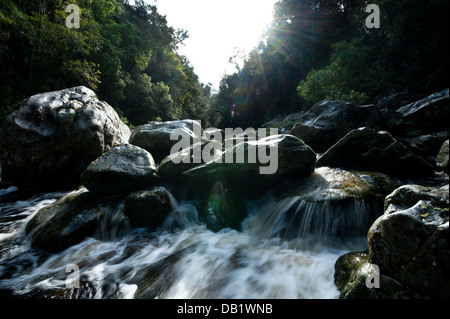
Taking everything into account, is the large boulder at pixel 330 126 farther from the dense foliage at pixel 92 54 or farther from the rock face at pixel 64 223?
the dense foliage at pixel 92 54

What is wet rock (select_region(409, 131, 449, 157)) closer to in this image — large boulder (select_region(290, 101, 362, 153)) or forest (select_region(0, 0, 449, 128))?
large boulder (select_region(290, 101, 362, 153))

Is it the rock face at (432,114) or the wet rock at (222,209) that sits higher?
the rock face at (432,114)

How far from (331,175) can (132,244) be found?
446 centimetres


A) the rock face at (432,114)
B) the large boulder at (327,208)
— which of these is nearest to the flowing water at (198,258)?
the large boulder at (327,208)

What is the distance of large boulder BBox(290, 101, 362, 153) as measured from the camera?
25.2 ft

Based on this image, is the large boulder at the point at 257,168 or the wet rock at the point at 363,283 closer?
the wet rock at the point at 363,283

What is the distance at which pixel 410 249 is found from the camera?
164 centimetres

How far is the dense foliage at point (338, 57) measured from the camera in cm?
940

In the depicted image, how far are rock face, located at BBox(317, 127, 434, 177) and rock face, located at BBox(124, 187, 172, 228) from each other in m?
4.25

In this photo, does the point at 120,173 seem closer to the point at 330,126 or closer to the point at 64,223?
the point at 64,223

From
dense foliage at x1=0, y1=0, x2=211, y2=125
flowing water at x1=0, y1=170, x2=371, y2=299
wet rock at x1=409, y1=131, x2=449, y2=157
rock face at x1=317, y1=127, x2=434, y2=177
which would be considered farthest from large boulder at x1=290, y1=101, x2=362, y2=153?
dense foliage at x1=0, y1=0, x2=211, y2=125

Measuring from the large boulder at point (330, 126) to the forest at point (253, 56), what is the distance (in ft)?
11.2

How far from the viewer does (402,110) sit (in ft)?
25.9

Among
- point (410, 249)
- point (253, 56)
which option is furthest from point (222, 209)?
point (253, 56)
